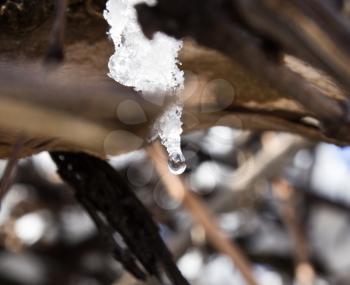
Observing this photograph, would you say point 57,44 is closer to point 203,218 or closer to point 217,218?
point 203,218

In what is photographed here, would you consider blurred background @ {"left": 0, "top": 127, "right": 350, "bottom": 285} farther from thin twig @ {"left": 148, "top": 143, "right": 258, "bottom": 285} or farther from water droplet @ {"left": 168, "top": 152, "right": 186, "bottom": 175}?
water droplet @ {"left": 168, "top": 152, "right": 186, "bottom": 175}

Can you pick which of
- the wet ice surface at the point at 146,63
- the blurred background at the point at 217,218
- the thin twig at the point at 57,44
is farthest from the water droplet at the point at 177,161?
the blurred background at the point at 217,218

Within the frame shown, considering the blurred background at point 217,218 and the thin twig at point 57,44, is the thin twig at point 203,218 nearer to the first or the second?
the blurred background at point 217,218

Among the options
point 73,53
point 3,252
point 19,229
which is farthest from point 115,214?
point 3,252

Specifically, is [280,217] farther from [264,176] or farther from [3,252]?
[3,252]

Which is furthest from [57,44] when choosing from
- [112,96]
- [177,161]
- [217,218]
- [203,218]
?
[217,218]

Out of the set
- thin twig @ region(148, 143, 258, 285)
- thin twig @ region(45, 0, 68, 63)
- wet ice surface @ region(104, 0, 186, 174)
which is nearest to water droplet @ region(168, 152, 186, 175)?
wet ice surface @ region(104, 0, 186, 174)
